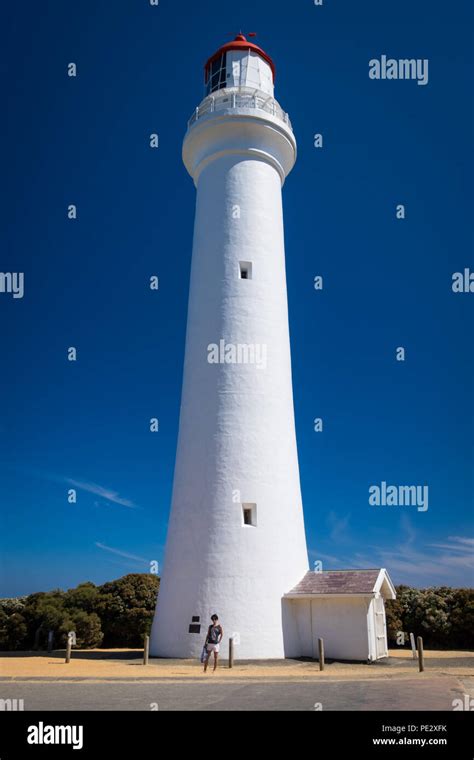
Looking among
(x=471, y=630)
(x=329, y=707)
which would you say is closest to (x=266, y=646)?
(x=329, y=707)

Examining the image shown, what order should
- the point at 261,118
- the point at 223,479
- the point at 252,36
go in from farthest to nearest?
the point at 252,36
the point at 261,118
the point at 223,479

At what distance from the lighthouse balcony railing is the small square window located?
5943mm

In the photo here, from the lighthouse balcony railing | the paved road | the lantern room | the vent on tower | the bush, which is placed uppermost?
the lantern room

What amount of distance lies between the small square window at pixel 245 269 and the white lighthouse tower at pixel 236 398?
0.04 m

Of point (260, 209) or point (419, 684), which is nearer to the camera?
point (419, 684)

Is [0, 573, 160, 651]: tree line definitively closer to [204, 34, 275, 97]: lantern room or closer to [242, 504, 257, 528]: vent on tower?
[242, 504, 257, 528]: vent on tower

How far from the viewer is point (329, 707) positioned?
10.8 metres

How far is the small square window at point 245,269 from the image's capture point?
23.0 m

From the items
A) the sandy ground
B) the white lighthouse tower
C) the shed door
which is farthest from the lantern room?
the sandy ground

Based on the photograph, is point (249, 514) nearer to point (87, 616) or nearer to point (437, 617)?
point (87, 616)

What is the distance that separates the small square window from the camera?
23016 millimetres

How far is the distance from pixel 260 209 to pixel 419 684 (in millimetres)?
16656
